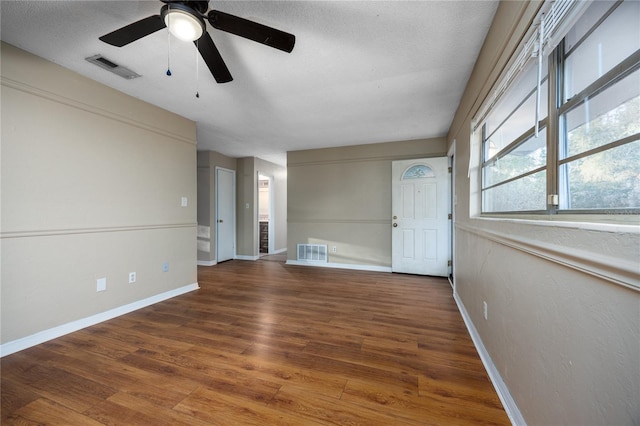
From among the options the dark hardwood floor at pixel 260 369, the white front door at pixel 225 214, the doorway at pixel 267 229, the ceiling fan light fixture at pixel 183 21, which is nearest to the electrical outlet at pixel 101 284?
the dark hardwood floor at pixel 260 369

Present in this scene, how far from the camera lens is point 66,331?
225cm

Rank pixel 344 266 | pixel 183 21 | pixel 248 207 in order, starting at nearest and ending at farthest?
pixel 183 21 < pixel 344 266 < pixel 248 207

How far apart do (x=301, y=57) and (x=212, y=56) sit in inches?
28.8

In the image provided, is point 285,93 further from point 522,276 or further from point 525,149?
point 522,276

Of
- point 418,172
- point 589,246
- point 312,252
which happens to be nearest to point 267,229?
point 312,252

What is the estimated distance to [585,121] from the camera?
0.89m

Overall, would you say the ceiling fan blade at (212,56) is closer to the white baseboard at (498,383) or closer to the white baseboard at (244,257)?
the white baseboard at (498,383)

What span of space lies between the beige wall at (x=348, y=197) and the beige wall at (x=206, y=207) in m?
1.60

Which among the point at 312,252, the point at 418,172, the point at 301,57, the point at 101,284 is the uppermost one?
the point at 301,57

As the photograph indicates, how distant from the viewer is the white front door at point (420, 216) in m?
4.09

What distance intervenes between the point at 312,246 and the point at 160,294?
9.05 feet

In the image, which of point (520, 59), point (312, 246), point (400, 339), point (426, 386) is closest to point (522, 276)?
point (426, 386)

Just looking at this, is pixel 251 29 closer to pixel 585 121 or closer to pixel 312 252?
pixel 585 121

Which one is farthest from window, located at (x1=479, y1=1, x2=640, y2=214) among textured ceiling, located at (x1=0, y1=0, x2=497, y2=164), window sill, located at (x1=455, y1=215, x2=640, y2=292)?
textured ceiling, located at (x1=0, y1=0, x2=497, y2=164)
